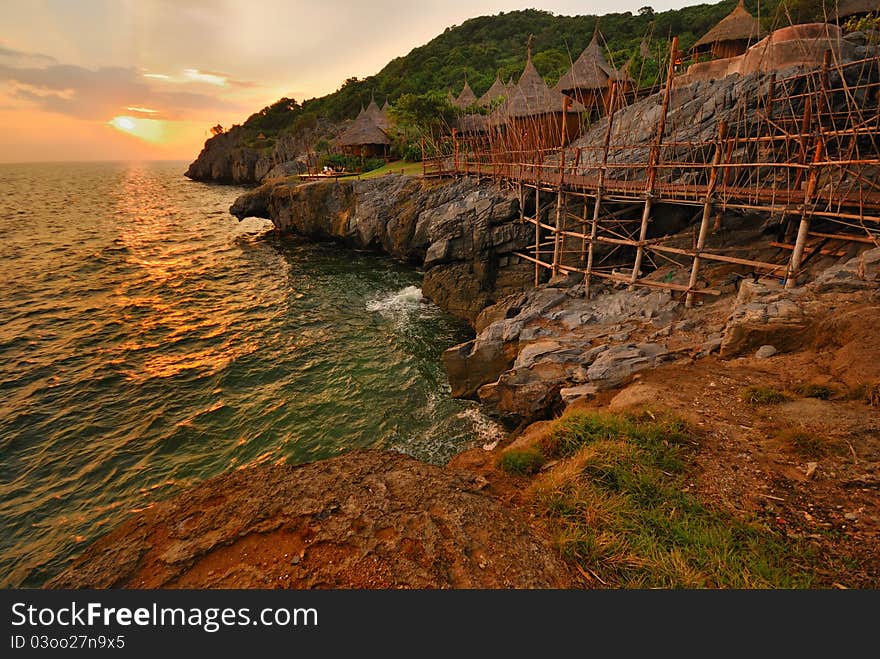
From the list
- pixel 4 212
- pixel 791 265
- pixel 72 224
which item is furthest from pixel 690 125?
pixel 4 212

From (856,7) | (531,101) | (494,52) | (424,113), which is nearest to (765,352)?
(531,101)

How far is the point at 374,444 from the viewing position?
1169 cm

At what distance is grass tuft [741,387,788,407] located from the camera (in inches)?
291

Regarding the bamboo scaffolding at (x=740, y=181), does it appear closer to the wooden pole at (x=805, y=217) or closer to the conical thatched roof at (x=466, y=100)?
the wooden pole at (x=805, y=217)

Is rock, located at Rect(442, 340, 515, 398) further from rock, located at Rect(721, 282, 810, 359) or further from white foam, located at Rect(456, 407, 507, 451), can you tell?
rock, located at Rect(721, 282, 810, 359)

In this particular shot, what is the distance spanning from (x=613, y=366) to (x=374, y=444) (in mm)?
7398

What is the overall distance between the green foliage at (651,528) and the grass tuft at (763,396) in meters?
2.19

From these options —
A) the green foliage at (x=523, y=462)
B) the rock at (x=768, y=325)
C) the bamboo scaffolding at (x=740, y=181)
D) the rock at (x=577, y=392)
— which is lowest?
the rock at (x=577, y=392)

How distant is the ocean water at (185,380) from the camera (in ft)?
34.4

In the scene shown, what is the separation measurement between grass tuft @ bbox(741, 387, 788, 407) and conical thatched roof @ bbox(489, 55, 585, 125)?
2689 centimetres

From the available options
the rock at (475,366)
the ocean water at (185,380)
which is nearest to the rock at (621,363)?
the rock at (475,366)

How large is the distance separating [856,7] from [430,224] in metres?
31.6

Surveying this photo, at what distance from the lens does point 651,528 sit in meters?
4.83

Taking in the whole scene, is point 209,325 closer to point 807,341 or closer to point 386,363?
point 386,363
